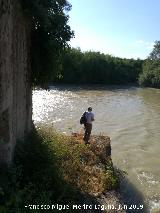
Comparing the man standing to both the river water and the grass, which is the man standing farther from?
the river water

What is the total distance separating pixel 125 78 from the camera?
73562 mm

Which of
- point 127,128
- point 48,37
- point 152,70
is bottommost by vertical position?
point 127,128

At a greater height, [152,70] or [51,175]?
[152,70]

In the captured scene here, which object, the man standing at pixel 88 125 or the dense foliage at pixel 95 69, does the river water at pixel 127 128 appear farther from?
the dense foliage at pixel 95 69

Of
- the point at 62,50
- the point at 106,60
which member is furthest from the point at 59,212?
the point at 106,60

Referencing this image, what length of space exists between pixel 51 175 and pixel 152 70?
2453 inches

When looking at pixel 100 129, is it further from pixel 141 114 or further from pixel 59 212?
pixel 59 212

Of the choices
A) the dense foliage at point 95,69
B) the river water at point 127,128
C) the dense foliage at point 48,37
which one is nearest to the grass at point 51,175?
the river water at point 127,128

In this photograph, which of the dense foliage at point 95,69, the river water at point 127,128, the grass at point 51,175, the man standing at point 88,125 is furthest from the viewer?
the dense foliage at point 95,69

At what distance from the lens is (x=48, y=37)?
13.5 m

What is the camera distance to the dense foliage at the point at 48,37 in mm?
12516

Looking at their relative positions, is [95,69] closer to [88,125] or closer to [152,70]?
[152,70]

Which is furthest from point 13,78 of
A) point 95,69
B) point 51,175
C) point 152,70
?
point 152,70

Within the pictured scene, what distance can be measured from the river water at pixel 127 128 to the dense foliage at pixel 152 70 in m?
23.8
